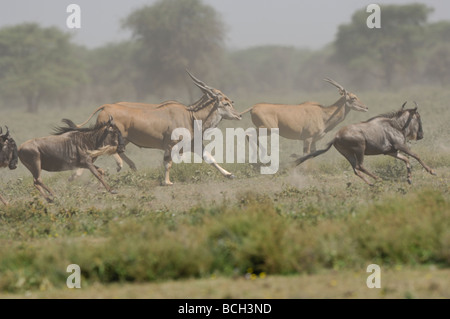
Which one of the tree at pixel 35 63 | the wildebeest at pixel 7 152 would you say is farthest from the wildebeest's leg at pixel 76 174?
the tree at pixel 35 63

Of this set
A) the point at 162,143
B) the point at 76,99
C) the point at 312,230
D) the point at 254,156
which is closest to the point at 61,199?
the point at 162,143

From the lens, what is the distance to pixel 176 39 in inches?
1628

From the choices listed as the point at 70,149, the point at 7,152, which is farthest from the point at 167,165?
the point at 7,152

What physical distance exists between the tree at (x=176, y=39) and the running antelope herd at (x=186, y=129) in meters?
25.5

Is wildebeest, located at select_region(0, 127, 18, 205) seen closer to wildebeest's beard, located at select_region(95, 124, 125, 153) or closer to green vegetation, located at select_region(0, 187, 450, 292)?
wildebeest's beard, located at select_region(95, 124, 125, 153)

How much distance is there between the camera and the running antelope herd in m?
12.2

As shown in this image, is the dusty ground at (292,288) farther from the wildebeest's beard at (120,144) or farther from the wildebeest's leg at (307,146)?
the wildebeest's leg at (307,146)

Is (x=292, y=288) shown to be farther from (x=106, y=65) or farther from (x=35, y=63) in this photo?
(x=106, y=65)

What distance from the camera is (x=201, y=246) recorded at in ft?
22.7

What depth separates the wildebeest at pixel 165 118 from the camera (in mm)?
13977

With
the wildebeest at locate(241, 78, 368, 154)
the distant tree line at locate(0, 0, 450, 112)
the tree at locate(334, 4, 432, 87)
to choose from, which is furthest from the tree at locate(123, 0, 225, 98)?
Answer: the wildebeest at locate(241, 78, 368, 154)

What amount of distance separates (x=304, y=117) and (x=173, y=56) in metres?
26.0

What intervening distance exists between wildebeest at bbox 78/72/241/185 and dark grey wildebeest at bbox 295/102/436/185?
2743mm

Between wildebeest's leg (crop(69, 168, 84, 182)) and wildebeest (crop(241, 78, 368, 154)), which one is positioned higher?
wildebeest (crop(241, 78, 368, 154))
